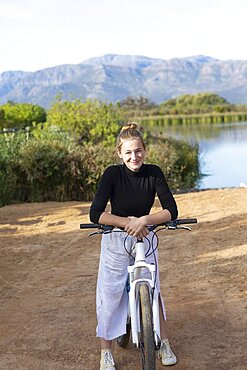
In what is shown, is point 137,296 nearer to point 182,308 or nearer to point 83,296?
point 182,308

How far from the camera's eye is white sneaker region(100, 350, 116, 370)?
4242 millimetres

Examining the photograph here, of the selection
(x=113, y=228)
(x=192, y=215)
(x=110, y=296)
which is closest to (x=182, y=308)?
(x=110, y=296)

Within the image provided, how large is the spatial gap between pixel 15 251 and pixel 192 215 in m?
3.17

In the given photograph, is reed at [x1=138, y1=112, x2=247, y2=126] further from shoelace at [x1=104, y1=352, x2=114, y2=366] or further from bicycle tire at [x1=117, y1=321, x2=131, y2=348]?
shoelace at [x1=104, y1=352, x2=114, y2=366]

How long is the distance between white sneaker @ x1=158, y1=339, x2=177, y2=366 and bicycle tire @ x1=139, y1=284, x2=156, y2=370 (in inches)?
22.3

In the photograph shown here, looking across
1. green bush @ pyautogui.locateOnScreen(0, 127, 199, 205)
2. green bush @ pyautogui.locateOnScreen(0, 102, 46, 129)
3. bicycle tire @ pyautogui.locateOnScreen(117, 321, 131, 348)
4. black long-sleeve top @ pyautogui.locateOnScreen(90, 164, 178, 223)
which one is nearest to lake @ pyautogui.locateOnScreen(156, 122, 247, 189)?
green bush @ pyautogui.locateOnScreen(0, 127, 199, 205)

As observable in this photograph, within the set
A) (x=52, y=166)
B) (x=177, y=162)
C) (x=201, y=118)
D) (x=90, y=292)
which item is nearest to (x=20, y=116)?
(x=177, y=162)

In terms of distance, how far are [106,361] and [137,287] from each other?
689 mm

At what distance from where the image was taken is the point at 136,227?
3812mm

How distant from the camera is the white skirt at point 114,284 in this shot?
4090 mm

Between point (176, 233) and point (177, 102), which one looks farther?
point (177, 102)

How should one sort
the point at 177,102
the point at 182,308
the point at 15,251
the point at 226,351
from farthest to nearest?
the point at 177,102 → the point at 15,251 → the point at 182,308 → the point at 226,351

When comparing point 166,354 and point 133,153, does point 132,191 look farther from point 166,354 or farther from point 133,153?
point 166,354

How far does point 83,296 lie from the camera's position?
20.4 ft
